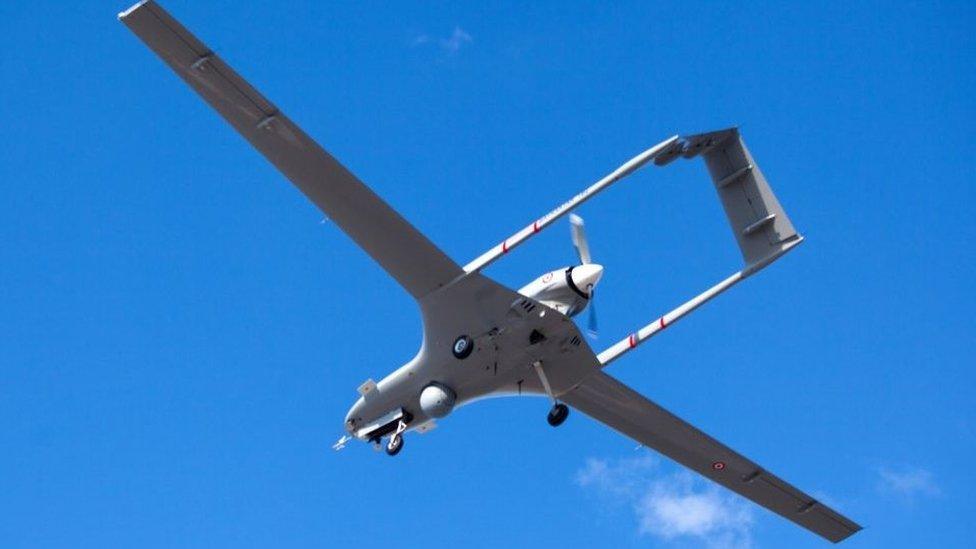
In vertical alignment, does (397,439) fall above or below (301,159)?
below

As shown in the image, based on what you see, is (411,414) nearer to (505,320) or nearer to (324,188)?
(505,320)

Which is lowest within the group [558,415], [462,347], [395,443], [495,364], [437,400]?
[558,415]

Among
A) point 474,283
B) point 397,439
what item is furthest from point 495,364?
point 397,439

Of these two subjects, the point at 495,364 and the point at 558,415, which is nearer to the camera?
the point at 495,364

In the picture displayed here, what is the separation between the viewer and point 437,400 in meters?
35.2

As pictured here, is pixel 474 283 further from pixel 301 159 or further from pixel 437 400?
pixel 301 159

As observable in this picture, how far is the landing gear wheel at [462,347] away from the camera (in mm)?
34156

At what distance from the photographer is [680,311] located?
3469cm

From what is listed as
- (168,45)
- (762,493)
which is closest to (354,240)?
(168,45)

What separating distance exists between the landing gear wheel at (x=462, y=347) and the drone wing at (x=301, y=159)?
4.99 feet

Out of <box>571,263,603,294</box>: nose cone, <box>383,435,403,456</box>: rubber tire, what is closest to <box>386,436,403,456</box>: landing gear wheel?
<box>383,435,403,456</box>: rubber tire

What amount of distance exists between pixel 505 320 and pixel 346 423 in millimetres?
6109

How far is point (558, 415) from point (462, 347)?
3.37 metres

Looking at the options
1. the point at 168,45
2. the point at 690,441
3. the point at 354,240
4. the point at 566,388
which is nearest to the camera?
the point at 168,45
